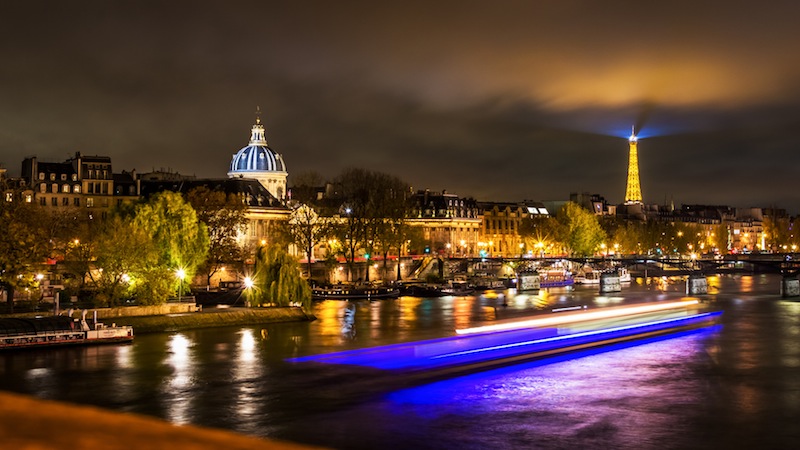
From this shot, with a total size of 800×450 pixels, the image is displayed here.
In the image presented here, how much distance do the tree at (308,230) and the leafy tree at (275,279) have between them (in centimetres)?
3079

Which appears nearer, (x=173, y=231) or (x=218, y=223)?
(x=173, y=231)

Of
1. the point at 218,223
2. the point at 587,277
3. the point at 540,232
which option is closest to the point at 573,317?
the point at 218,223

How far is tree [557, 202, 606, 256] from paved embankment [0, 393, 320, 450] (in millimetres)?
121041

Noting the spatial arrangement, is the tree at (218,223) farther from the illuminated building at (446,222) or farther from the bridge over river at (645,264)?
the illuminated building at (446,222)

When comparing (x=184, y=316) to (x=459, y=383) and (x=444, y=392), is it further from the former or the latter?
(x=444, y=392)

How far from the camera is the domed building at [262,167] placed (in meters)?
125

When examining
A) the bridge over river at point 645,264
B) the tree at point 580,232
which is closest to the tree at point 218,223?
the bridge over river at point 645,264

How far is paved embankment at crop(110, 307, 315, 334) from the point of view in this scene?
4338cm

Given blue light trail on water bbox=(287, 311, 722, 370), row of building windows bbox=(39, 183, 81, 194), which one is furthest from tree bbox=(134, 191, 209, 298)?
row of building windows bbox=(39, 183, 81, 194)

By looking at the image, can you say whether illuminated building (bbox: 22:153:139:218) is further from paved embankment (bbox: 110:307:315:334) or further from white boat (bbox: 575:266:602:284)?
white boat (bbox: 575:266:602:284)

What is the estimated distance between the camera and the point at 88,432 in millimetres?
5711

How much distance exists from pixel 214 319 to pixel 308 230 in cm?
4006

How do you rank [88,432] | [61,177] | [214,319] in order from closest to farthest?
[88,432] < [214,319] < [61,177]

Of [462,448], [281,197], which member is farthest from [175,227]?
[281,197]
